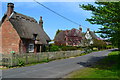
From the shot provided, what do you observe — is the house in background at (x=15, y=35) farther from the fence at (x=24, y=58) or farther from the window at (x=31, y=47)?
the fence at (x=24, y=58)

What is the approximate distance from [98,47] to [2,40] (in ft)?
134

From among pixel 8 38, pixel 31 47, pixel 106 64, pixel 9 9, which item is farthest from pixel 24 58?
pixel 9 9

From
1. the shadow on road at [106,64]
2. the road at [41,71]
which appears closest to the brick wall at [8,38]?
the road at [41,71]

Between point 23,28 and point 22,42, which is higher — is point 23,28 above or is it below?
above

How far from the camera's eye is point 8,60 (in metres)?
16.3

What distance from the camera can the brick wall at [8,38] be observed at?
28.5 meters

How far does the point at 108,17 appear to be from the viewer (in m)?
11.6

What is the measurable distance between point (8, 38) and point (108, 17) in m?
21.7

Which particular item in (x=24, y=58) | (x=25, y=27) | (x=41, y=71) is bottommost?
(x=41, y=71)

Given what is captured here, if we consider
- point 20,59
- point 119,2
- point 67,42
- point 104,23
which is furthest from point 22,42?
point 67,42

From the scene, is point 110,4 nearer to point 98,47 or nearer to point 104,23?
point 104,23

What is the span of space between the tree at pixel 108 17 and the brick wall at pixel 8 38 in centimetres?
1790

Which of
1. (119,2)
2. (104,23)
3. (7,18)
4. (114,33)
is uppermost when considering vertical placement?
(7,18)

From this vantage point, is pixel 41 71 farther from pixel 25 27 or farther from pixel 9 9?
pixel 9 9
